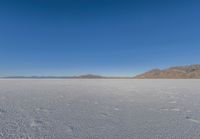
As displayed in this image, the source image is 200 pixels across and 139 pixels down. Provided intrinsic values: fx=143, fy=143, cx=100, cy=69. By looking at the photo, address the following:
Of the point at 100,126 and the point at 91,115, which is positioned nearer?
the point at 100,126

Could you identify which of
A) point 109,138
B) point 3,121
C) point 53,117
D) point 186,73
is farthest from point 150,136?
point 186,73

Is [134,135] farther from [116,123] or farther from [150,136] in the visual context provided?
[116,123]

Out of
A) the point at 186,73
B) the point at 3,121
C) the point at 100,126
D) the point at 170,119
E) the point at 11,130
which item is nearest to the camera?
the point at 11,130

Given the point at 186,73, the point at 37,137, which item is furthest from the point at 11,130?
the point at 186,73

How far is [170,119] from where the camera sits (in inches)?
101

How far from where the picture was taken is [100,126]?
2.19m

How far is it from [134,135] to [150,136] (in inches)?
8.0

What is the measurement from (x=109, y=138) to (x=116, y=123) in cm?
55

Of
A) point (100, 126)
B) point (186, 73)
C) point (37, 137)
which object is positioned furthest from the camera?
point (186, 73)

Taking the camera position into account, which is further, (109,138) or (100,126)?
(100,126)

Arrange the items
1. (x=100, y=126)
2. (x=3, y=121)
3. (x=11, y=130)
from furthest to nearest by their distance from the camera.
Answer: (x=3, y=121) → (x=100, y=126) → (x=11, y=130)

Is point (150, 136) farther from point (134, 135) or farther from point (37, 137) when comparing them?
point (37, 137)

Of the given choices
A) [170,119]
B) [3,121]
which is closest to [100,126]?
[170,119]

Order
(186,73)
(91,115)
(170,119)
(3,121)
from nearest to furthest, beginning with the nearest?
(3,121)
(170,119)
(91,115)
(186,73)
